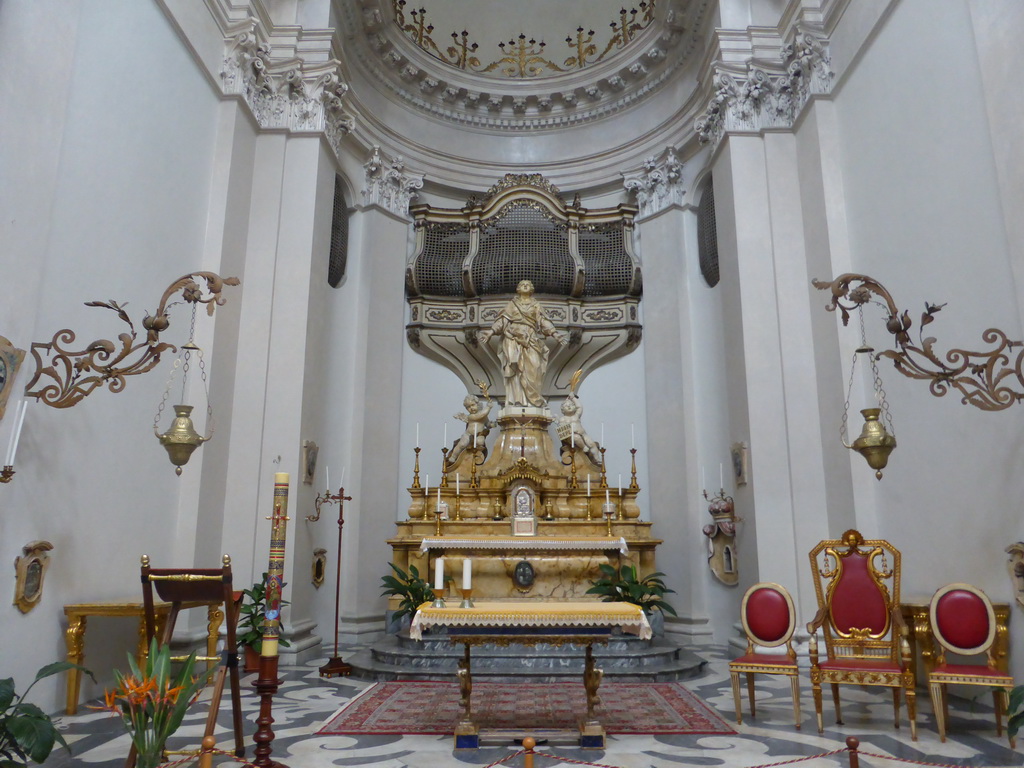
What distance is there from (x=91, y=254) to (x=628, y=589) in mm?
5883

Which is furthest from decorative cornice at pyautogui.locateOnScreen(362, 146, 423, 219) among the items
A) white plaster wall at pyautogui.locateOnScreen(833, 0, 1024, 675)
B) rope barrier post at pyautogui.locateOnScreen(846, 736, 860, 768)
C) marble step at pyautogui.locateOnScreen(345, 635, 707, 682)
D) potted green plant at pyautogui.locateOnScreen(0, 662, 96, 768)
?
rope barrier post at pyautogui.locateOnScreen(846, 736, 860, 768)

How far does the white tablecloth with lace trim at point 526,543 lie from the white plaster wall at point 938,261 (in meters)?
2.63

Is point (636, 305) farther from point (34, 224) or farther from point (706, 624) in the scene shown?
point (34, 224)

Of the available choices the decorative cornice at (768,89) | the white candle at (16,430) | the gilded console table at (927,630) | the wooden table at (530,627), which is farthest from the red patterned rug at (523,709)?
the decorative cornice at (768,89)

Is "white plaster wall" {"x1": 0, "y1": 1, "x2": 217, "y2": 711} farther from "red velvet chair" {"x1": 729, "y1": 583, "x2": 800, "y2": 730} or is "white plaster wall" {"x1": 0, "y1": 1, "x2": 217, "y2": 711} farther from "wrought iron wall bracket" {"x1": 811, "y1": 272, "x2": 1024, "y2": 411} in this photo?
"wrought iron wall bracket" {"x1": 811, "y1": 272, "x2": 1024, "y2": 411}

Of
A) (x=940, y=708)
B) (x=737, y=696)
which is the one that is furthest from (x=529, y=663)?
(x=940, y=708)

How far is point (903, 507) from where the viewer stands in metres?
6.90

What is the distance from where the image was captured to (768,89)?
926 cm

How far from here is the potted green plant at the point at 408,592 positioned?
26.1ft

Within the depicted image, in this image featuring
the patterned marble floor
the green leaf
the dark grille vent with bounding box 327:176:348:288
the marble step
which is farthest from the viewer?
the dark grille vent with bounding box 327:176:348:288

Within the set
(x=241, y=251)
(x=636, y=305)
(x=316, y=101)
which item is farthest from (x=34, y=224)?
(x=636, y=305)

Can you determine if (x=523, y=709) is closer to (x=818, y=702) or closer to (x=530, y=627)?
(x=530, y=627)

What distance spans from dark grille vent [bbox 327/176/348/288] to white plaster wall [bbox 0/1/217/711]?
261cm

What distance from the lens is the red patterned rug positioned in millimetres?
5141
